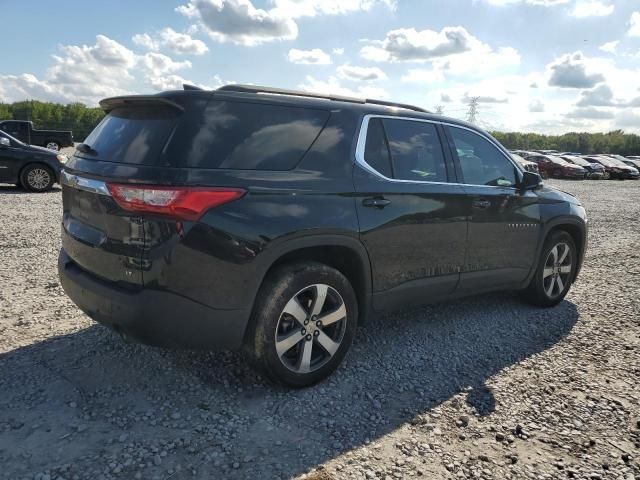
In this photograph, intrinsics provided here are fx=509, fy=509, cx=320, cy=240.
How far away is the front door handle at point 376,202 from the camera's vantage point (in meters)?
3.38

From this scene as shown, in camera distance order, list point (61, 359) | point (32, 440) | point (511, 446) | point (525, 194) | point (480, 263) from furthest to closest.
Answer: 1. point (525, 194)
2. point (480, 263)
3. point (61, 359)
4. point (511, 446)
5. point (32, 440)

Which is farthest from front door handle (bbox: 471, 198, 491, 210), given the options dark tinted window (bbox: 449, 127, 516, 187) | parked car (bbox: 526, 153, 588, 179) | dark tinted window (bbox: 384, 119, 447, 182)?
parked car (bbox: 526, 153, 588, 179)

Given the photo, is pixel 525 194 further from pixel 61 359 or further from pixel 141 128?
pixel 61 359

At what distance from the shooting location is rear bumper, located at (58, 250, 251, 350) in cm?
272

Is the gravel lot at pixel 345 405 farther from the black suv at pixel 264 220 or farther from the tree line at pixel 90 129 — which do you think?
the tree line at pixel 90 129

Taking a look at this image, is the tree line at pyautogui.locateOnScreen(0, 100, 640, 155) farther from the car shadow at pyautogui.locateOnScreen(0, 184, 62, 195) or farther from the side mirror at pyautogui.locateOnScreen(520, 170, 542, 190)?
the side mirror at pyautogui.locateOnScreen(520, 170, 542, 190)

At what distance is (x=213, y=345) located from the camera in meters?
2.91

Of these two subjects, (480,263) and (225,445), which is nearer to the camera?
(225,445)

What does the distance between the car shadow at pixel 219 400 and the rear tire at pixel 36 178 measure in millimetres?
9423

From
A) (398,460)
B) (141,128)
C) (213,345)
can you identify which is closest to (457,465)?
(398,460)

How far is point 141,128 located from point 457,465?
101 inches

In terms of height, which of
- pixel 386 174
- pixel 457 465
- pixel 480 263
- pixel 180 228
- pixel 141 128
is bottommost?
pixel 457 465

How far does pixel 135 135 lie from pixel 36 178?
416 inches

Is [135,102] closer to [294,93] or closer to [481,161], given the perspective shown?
[294,93]
